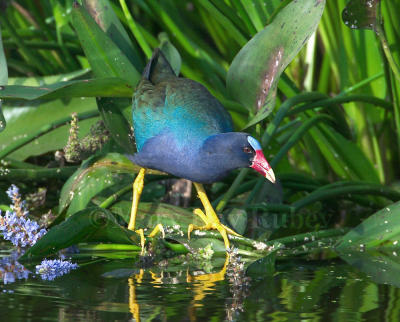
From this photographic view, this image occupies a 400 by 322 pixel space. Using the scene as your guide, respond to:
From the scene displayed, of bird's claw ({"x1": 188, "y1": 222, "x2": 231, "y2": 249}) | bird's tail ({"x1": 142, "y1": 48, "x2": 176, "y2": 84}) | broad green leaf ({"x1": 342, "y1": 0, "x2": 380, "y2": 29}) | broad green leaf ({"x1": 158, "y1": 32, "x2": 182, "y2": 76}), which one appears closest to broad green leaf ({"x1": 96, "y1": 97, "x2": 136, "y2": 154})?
bird's tail ({"x1": 142, "y1": 48, "x2": 176, "y2": 84})

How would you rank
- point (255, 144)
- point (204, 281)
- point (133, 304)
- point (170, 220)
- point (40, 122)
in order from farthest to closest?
1. point (40, 122)
2. point (170, 220)
3. point (255, 144)
4. point (204, 281)
5. point (133, 304)

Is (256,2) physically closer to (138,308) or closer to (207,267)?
(207,267)

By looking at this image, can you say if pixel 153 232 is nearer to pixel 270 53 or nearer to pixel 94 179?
pixel 94 179

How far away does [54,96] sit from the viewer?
1.99 m

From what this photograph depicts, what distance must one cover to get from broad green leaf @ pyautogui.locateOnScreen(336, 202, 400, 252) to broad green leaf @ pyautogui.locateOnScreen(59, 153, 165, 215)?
625 millimetres

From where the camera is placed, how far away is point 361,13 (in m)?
1.91

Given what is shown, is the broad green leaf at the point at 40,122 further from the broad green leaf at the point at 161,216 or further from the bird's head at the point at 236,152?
the bird's head at the point at 236,152

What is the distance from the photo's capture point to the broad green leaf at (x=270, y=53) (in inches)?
76.3

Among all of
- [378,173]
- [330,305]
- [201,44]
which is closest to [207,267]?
[330,305]

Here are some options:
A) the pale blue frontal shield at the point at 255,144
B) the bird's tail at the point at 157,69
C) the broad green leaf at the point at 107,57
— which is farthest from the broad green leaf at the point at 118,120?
the pale blue frontal shield at the point at 255,144

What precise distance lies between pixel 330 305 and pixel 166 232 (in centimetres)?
63

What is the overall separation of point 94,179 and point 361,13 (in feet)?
3.03

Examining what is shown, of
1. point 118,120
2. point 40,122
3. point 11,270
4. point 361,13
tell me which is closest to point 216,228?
point 118,120

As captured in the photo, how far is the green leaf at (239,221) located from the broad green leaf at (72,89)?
0.49 meters
